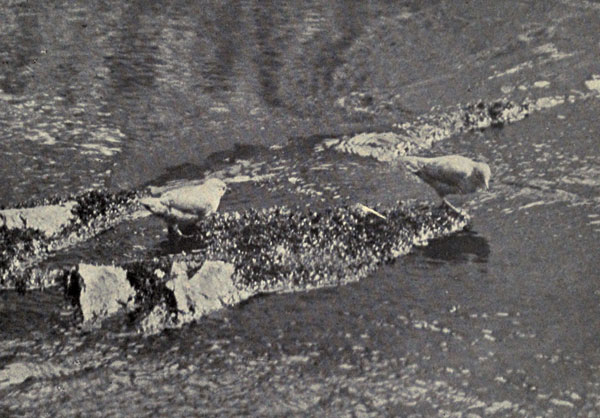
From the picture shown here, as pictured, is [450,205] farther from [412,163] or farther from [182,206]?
[182,206]

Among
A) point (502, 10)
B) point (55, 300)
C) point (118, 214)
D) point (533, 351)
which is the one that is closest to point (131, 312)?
point (55, 300)

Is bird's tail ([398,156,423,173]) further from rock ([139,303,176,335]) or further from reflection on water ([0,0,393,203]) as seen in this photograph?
rock ([139,303,176,335])

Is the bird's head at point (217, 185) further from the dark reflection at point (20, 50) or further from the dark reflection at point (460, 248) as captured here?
the dark reflection at point (20, 50)

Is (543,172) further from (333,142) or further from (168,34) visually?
(168,34)

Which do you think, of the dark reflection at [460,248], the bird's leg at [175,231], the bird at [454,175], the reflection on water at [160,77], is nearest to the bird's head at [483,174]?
the bird at [454,175]

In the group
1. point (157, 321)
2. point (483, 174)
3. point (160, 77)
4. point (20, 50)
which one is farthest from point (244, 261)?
point (20, 50)

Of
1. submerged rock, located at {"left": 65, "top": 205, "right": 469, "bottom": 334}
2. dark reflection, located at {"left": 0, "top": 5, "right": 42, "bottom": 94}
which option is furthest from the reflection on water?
submerged rock, located at {"left": 65, "top": 205, "right": 469, "bottom": 334}
